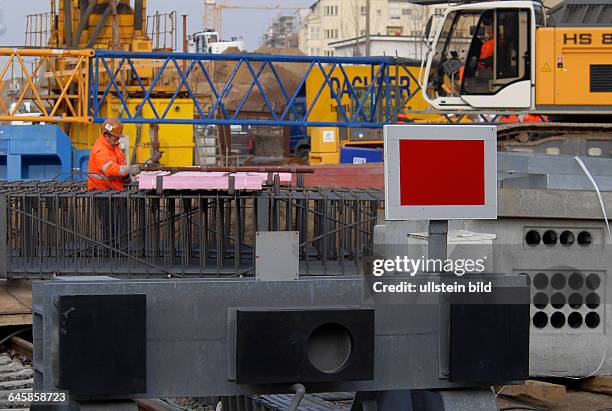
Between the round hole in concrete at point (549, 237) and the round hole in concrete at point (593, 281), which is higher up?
the round hole in concrete at point (549, 237)

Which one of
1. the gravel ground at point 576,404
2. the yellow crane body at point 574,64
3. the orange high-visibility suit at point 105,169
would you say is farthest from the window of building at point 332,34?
the gravel ground at point 576,404

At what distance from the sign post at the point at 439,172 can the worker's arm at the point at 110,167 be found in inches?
427

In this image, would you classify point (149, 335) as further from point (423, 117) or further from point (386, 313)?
point (423, 117)

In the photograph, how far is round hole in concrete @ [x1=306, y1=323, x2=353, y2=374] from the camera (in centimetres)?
546

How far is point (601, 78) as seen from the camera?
680 inches

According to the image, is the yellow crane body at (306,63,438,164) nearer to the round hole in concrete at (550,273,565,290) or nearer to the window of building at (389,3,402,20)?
the round hole in concrete at (550,273,565,290)

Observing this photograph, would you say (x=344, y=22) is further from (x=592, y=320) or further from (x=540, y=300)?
(x=540, y=300)

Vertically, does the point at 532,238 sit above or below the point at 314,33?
below

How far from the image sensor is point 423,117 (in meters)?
32.7

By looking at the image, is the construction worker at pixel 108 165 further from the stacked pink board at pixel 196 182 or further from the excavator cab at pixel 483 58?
the excavator cab at pixel 483 58

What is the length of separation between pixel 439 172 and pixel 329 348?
3.13 ft

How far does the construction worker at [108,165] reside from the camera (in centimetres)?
1595

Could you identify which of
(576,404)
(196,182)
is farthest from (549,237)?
(196,182)

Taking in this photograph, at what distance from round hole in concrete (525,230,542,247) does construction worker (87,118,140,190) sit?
27.4ft
